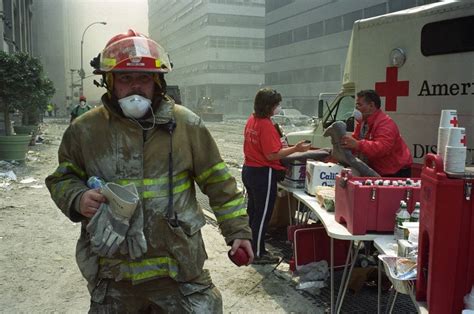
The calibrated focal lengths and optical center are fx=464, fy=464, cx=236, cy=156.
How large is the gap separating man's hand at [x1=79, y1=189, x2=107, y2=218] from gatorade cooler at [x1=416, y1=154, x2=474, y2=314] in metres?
1.27

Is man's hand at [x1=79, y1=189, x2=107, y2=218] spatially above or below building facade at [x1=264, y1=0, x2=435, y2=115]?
below

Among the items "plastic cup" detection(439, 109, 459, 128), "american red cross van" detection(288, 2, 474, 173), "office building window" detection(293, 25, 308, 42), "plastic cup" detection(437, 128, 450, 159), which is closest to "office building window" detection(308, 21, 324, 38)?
"office building window" detection(293, 25, 308, 42)

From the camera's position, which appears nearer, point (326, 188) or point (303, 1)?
point (326, 188)

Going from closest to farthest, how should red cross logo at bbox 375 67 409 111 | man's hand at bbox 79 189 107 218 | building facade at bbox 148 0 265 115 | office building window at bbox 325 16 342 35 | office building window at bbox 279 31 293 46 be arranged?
1. man's hand at bbox 79 189 107 218
2. red cross logo at bbox 375 67 409 111
3. office building window at bbox 325 16 342 35
4. office building window at bbox 279 31 293 46
5. building facade at bbox 148 0 265 115

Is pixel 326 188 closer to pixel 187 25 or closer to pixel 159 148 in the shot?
pixel 159 148

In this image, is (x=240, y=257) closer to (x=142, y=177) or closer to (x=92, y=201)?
(x=142, y=177)

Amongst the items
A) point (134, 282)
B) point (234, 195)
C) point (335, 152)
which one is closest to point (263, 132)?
point (335, 152)

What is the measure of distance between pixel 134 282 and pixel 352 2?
43482 mm

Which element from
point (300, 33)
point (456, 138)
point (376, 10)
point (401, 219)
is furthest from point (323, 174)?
point (300, 33)

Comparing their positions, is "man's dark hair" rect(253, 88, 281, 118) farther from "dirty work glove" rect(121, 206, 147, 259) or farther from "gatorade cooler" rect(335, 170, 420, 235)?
"dirty work glove" rect(121, 206, 147, 259)

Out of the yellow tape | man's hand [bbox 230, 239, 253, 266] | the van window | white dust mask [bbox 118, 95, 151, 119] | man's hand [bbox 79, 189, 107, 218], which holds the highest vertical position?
the van window

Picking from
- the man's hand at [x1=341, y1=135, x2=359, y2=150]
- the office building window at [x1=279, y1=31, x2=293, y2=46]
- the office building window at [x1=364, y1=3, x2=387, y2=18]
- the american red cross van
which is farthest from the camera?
the office building window at [x1=279, y1=31, x2=293, y2=46]

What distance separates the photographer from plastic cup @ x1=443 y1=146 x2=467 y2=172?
68.9 inches

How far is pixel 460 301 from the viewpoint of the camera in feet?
5.85
